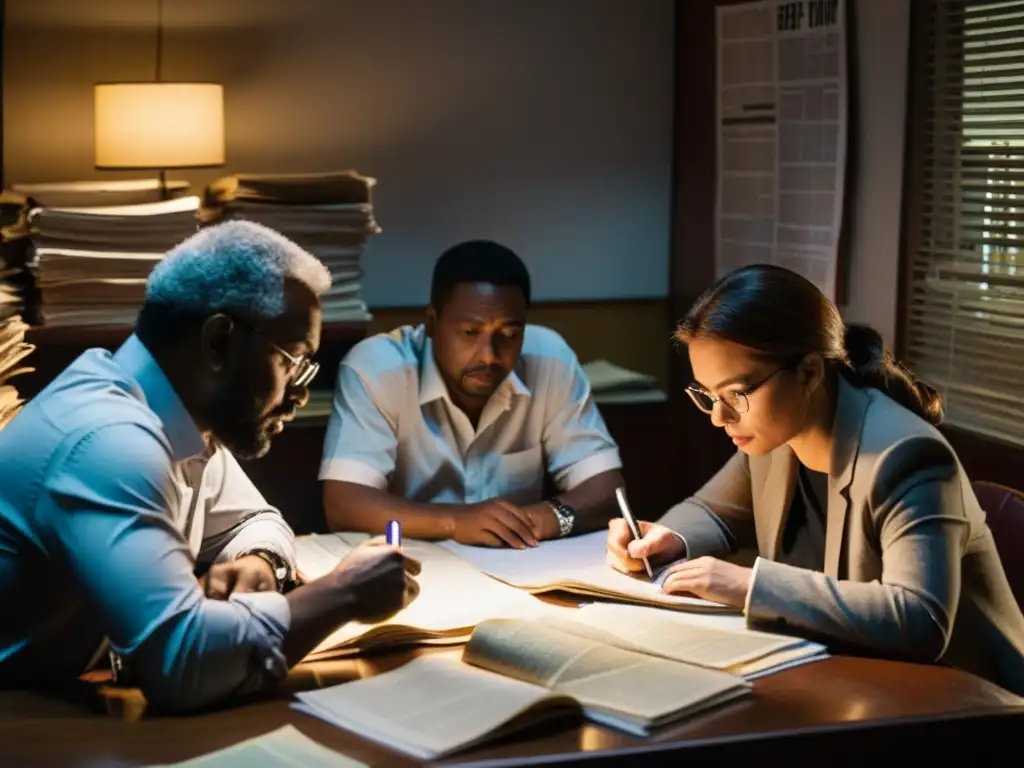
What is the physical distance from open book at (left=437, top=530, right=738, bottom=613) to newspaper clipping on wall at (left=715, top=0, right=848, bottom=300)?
133 cm

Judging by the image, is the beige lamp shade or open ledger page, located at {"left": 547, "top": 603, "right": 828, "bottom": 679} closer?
open ledger page, located at {"left": 547, "top": 603, "right": 828, "bottom": 679}

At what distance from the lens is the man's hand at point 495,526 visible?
273 cm

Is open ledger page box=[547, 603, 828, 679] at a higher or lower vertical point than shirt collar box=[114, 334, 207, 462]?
lower

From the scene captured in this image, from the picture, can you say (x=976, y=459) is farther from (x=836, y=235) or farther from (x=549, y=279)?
(x=549, y=279)

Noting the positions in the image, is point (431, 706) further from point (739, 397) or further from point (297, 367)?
point (739, 397)

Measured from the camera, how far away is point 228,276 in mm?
1897

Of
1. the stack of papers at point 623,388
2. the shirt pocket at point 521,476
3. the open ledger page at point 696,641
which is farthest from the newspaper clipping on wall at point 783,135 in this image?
the open ledger page at point 696,641

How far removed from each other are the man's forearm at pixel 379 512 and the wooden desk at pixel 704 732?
0.94 meters

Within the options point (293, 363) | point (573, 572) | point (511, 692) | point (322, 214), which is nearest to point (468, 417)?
point (322, 214)

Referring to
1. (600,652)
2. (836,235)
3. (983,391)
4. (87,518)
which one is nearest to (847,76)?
(836,235)

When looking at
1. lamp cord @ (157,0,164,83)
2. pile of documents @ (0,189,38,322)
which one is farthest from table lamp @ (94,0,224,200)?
lamp cord @ (157,0,164,83)

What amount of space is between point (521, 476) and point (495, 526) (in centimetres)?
50

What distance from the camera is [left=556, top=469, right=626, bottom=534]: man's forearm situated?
3.04 metres

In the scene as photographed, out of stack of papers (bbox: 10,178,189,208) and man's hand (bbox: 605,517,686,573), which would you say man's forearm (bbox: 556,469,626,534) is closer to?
man's hand (bbox: 605,517,686,573)
